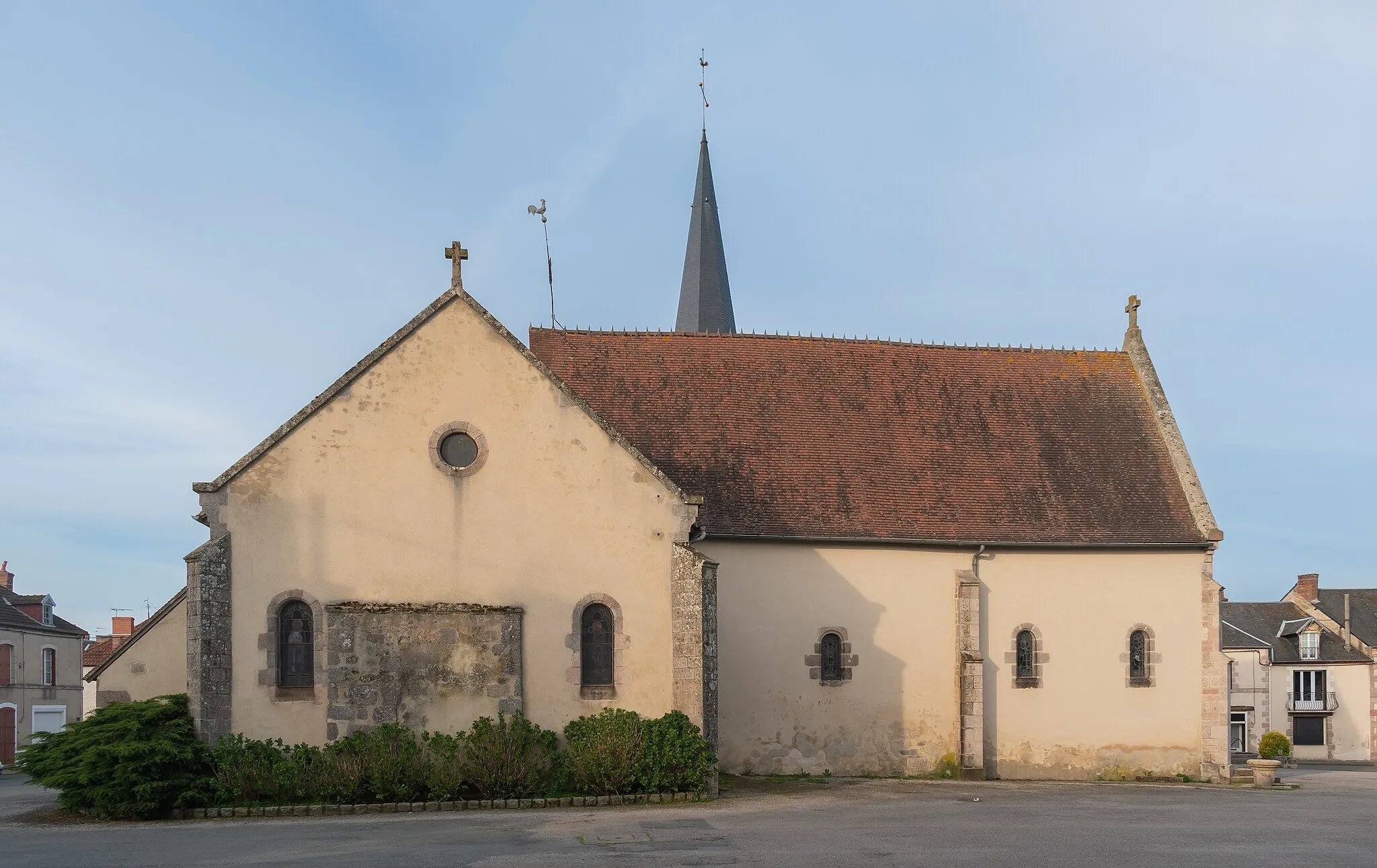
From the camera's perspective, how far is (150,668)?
1992 centimetres

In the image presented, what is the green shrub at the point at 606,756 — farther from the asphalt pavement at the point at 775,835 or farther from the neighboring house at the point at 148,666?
the neighboring house at the point at 148,666

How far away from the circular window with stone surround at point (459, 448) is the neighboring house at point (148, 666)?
569 centimetres

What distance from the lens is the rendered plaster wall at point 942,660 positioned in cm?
2228

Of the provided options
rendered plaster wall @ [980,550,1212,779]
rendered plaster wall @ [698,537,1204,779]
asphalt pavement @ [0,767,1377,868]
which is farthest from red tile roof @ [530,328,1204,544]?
asphalt pavement @ [0,767,1377,868]

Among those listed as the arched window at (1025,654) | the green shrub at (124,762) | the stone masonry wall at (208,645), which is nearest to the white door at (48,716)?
the green shrub at (124,762)

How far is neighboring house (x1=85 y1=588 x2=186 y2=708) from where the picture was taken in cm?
1989

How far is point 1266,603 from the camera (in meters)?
58.4

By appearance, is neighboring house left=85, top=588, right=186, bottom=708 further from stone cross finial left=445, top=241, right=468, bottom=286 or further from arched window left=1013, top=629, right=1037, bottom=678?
arched window left=1013, top=629, right=1037, bottom=678

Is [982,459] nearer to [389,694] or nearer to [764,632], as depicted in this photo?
[764,632]

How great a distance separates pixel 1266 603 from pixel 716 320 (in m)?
35.5

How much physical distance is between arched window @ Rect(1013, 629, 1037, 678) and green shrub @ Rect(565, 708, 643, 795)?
901 cm

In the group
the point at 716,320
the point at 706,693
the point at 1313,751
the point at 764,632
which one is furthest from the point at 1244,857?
the point at 1313,751

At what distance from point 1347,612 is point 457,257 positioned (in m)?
49.9

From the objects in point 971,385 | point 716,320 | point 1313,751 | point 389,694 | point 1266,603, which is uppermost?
point 716,320
